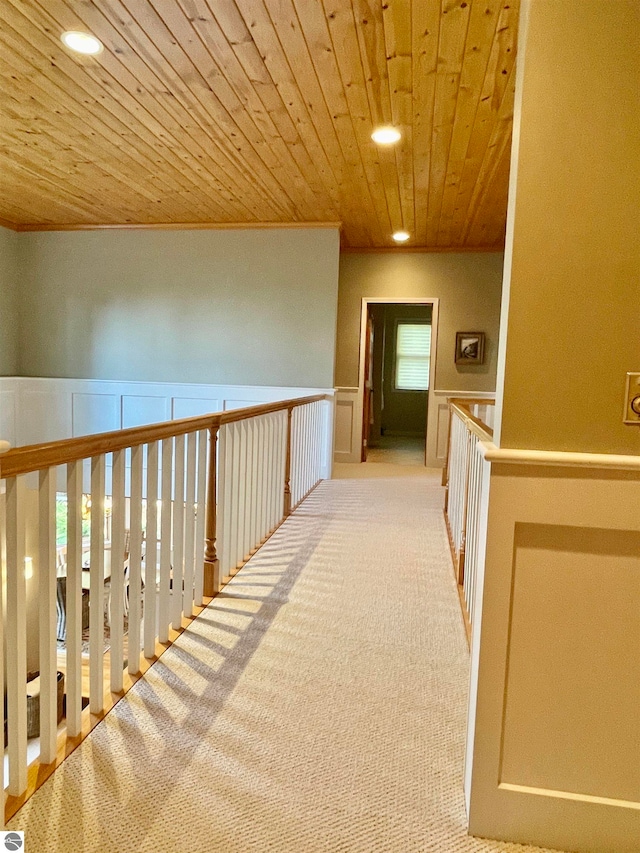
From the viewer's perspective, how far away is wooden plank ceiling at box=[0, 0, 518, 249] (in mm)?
2369

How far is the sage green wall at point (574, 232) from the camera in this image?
111 cm

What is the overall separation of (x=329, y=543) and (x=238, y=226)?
3876 millimetres

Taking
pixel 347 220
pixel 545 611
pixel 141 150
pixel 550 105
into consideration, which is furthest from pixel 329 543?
pixel 347 220

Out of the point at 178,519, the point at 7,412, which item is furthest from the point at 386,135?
Result: the point at 7,412

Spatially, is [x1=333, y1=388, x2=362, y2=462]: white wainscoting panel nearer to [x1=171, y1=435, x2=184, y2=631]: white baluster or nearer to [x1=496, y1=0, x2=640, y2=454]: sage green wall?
[x1=171, y1=435, x2=184, y2=631]: white baluster

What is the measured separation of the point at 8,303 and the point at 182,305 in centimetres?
210

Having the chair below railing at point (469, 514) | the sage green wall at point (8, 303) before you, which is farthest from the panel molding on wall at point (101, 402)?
the chair below railing at point (469, 514)

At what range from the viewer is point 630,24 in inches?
42.8

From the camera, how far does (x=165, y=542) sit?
201cm

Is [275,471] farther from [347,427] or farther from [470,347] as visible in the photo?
[470,347]

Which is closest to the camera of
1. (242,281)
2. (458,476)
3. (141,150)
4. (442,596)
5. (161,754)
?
(161,754)

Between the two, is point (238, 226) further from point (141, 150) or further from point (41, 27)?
point (41, 27)

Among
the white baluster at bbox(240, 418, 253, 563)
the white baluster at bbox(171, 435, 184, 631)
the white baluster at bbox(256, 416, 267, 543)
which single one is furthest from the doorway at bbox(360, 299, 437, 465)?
the white baluster at bbox(171, 435, 184, 631)

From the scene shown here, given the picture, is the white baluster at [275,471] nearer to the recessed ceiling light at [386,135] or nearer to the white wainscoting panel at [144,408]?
the recessed ceiling light at [386,135]
